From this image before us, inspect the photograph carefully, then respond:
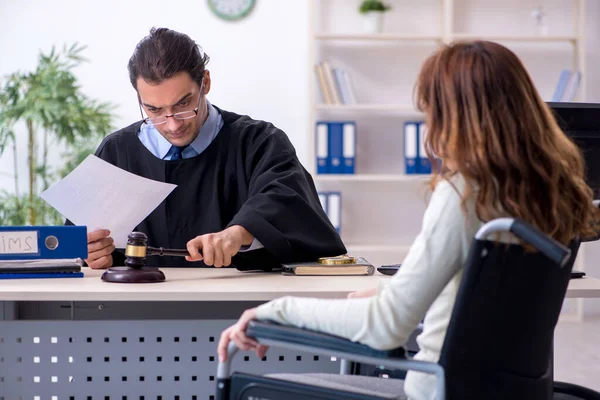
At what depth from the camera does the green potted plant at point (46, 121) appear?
15.7 ft

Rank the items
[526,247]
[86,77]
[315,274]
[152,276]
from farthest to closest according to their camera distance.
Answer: [86,77] → [315,274] → [152,276] → [526,247]

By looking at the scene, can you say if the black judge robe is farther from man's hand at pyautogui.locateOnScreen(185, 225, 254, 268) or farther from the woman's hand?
the woman's hand

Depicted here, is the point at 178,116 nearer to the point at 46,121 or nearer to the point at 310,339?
the point at 310,339

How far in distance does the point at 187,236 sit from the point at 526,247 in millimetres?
1449

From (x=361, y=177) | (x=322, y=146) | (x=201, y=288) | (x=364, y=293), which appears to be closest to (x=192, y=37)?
(x=322, y=146)

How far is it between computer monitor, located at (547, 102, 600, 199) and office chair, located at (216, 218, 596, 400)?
2.73 feet

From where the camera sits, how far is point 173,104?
2.40 m

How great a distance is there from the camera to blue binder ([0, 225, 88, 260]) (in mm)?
1984

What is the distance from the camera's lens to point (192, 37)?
211 inches

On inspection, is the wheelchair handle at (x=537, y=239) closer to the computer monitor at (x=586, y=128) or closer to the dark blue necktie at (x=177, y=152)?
the computer monitor at (x=586, y=128)

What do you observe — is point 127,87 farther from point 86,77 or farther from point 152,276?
point 152,276

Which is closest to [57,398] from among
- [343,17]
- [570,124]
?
[570,124]

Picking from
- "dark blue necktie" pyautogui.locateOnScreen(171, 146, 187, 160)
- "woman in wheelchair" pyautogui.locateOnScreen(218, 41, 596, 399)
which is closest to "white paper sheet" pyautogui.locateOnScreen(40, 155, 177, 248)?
"dark blue necktie" pyautogui.locateOnScreen(171, 146, 187, 160)

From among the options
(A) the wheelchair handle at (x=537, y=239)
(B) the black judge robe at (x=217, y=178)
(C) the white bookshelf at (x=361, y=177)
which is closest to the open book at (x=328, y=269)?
(B) the black judge robe at (x=217, y=178)
